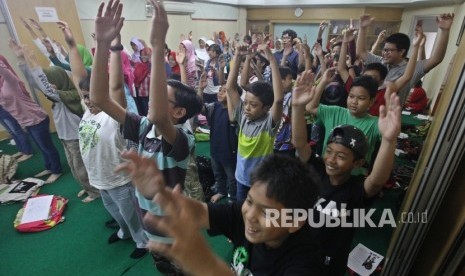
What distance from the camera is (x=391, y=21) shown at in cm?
903

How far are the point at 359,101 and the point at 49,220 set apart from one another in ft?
9.96

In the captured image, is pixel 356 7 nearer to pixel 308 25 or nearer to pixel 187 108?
pixel 308 25

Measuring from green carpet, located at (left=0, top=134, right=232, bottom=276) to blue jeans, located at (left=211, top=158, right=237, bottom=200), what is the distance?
1.74 feet

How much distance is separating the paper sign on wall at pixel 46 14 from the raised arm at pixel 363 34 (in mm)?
4953

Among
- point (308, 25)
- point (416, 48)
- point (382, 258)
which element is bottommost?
point (382, 258)

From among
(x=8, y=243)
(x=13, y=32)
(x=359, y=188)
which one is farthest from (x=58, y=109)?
(x=359, y=188)

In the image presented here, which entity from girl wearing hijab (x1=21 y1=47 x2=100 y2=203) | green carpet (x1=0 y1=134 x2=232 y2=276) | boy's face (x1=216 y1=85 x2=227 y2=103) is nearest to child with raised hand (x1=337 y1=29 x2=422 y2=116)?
boy's face (x1=216 y1=85 x2=227 y2=103)

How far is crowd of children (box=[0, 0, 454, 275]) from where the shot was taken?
860 mm

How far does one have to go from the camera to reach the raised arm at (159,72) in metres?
1.03

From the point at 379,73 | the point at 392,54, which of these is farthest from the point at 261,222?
the point at 392,54

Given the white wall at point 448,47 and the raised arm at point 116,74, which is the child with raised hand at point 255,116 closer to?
the raised arm at point 116,74

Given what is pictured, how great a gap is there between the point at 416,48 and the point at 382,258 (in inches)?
71.8

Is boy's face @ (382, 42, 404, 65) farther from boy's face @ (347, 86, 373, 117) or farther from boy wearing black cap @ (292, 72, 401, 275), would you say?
boy wearing black cap @ (292, 72, 401, 275)

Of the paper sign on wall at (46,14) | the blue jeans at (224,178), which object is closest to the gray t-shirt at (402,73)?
the blue jeans at (224,178)
